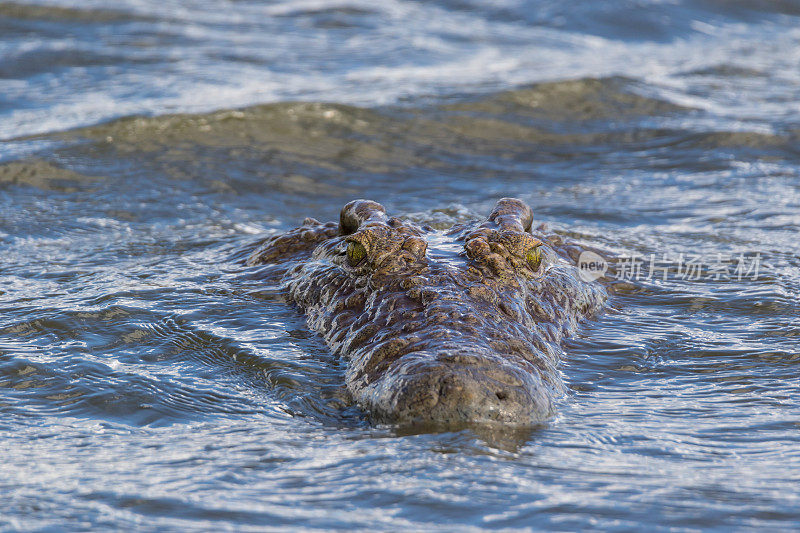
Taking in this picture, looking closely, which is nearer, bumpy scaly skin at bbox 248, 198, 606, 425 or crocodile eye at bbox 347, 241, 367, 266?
bumpy scaly skin at bbox 248, 198, 606, 425

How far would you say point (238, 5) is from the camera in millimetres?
17203

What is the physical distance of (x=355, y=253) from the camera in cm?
533

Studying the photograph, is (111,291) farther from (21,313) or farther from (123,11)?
(123,11)

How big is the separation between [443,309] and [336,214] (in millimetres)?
4124

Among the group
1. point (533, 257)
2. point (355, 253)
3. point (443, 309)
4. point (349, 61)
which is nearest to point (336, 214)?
point (355, 253)

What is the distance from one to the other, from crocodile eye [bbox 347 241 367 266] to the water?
0.57 m

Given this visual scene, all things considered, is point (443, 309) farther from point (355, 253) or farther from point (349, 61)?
point (349, 61)

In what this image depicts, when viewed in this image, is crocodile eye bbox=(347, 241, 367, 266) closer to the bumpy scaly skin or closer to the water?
the bumpy scaly skin

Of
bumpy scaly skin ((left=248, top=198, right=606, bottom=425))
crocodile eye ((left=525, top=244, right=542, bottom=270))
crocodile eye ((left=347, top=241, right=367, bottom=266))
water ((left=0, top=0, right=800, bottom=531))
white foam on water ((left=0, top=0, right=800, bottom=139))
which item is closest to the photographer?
water ((left=0, top=0, right=800, bottom=531))

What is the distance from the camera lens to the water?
3486 mm

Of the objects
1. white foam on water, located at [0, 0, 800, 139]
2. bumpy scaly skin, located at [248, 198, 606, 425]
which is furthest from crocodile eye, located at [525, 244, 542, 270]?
white foam on water, located at [0, 0, 800, 139]

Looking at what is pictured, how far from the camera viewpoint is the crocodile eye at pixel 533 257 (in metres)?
5.39

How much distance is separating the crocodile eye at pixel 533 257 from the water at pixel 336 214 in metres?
0.50

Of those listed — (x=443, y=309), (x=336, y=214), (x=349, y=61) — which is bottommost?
Answer: (x=336, y=214)
